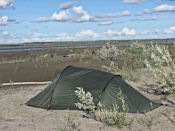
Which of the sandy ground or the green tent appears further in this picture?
the green tent

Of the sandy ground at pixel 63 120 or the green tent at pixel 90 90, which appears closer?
the sandy ground at pixel 63 120

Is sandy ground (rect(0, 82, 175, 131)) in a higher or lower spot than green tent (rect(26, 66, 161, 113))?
lower

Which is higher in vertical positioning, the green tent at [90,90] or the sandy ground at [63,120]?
the green tent at [90,90]

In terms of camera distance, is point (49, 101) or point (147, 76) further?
point (147, 76)

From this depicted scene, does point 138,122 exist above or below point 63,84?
below

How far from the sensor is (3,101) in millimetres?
9109

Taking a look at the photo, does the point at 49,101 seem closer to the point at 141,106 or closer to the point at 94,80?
the point at 94,80

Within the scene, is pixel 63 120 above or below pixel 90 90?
below

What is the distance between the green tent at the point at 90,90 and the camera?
24.3 ft

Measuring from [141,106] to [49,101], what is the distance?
10.2 ft

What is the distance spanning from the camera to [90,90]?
7.55 m

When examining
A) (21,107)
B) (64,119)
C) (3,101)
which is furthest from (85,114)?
(3,101)

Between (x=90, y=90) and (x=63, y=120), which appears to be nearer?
(x=63, y=120)

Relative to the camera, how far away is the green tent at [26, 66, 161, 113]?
742 cm
